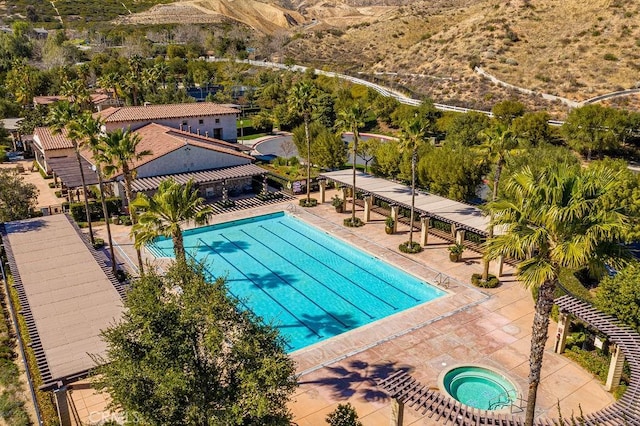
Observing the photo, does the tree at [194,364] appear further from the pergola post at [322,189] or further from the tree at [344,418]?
the pergola post at [322,189]

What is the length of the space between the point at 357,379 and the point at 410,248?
14.8 meters

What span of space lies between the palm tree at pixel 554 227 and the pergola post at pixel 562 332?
35.7ft

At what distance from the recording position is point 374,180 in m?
44.6

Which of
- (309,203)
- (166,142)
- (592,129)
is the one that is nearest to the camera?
(309,203)

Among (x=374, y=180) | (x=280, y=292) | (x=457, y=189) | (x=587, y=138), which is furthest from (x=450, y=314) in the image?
(x=587, y=138)

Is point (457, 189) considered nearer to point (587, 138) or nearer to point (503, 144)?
point (503, 144)

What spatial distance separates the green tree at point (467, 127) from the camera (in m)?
59.7

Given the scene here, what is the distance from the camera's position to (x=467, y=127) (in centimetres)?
6069

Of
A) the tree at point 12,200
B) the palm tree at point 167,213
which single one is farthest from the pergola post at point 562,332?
the tree at point 12,200

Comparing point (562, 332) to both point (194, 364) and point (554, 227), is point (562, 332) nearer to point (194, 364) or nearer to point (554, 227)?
point (554, 227)

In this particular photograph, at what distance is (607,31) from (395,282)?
73.7m

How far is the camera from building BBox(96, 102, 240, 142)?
52031mm

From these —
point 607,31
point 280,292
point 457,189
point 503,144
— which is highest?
point 607,31

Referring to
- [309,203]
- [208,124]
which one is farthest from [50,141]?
[309,203]
